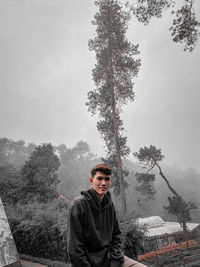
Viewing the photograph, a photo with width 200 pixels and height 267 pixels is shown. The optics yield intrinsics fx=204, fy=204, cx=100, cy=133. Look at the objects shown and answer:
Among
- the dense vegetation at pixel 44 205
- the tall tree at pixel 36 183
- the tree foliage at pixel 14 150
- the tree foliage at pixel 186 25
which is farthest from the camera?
the tree foliage at pixel 14 150

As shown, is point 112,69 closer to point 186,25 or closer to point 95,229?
point 186,25

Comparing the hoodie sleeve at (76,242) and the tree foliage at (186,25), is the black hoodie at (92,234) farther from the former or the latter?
the tree foliage at (186,25)

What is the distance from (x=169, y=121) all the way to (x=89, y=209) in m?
54.1

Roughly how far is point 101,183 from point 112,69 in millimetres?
12656

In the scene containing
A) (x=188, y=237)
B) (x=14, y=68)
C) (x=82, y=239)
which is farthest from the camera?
(x=14, y=68)

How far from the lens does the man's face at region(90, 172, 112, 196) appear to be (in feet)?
6.50

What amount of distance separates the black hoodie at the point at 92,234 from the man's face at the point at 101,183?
51 mm

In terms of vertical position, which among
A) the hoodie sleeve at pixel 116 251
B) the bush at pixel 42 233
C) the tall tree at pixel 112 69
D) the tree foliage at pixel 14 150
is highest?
the tree foliage at pixel 14 150

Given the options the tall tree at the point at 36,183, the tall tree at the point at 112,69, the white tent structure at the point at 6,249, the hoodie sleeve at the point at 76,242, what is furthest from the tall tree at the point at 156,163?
the hoodie sleeve at the point at 76,242

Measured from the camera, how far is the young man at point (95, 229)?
1.67m

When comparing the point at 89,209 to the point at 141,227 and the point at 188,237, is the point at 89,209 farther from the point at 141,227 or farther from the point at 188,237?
the point at 188,237

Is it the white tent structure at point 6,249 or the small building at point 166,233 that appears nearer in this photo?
the white tent structure at point 6,249

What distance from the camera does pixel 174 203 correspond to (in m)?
16.6

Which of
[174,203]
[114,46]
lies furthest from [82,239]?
[174,203]
